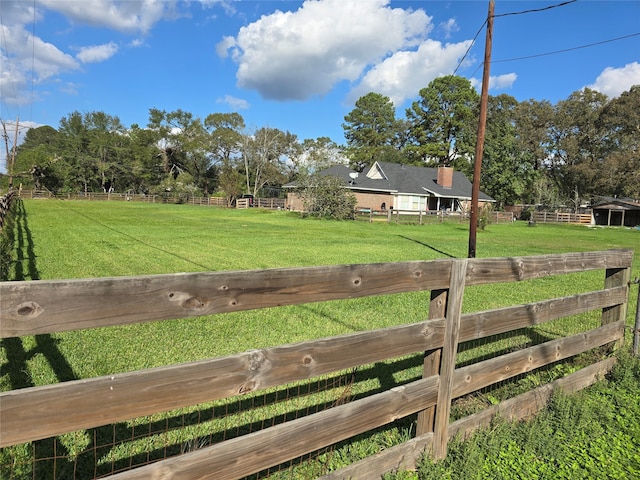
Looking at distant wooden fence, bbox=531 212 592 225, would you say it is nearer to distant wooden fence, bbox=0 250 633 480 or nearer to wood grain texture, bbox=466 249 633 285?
wood grain texture, bbox=466 249 633 285

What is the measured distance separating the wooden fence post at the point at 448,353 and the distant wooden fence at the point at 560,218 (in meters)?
52.9

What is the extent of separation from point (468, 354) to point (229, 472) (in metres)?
3.59

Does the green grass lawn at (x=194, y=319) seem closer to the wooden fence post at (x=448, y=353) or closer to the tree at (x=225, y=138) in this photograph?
the wooden fence post at (x=448, y=353)

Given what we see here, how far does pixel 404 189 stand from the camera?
4422 cm

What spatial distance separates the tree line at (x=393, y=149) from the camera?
180 feet

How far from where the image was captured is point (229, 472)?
1.92m

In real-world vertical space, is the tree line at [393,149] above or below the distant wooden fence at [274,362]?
above

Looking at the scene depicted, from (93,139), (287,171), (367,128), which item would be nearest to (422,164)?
(367,128)

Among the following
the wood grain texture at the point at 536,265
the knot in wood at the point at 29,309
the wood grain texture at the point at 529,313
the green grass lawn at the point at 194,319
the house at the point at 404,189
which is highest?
the house at the point at 404,189

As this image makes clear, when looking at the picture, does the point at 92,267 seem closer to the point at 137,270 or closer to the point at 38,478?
the point at 137,270

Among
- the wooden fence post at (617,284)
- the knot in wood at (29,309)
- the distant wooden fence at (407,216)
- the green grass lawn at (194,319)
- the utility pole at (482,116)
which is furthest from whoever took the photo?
the distant wooden fence at (407,216)

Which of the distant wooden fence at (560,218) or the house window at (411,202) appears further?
the distant wooden fence at (560,218)

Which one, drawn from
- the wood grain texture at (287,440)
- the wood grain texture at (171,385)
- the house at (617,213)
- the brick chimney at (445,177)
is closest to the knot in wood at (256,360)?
the wood grain texture at (171,385)

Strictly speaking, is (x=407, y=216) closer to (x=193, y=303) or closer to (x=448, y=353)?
(x=448, y=353)
